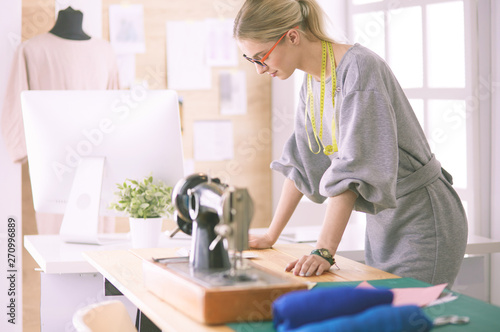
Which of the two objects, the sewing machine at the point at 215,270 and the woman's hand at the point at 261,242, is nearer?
the sewing machine at the point at 215,270

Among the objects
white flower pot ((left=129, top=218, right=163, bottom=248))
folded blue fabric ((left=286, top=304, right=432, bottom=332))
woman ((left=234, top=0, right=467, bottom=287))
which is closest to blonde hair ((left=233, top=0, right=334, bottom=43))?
woman ((left=234, top=0, right=467, bottom=287))

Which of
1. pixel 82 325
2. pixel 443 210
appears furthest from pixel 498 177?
pixel 82 325

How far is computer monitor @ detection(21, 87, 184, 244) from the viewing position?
103 inches

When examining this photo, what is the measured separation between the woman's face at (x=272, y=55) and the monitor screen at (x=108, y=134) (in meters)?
0.69

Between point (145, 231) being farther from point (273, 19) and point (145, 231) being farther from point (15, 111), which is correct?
point (15, 111)

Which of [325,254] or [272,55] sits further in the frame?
[272,55]

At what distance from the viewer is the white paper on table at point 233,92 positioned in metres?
4.91

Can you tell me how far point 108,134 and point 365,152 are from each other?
4.00 feet

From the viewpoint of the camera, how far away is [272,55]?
1.96 m

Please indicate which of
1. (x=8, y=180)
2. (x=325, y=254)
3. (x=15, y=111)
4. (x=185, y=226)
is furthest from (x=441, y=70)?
(x=8, y=180)

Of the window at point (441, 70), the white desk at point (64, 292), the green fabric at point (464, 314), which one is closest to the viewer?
the green fabric at point (464, 314)

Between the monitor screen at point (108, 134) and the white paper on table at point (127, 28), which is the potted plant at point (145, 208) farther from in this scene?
the white paper on table at point (127, 28)

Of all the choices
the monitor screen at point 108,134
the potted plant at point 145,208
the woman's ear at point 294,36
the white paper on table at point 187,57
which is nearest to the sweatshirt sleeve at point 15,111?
the white paper on table at point 187,57

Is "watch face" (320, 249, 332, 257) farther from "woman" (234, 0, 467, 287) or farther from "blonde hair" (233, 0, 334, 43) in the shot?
"blonde hair" (233, 0, 334, 43)
